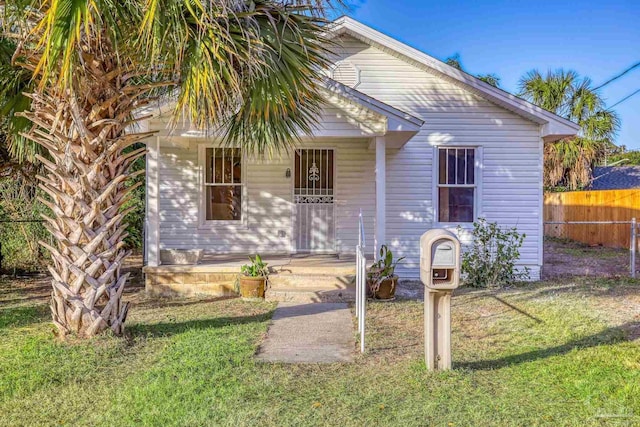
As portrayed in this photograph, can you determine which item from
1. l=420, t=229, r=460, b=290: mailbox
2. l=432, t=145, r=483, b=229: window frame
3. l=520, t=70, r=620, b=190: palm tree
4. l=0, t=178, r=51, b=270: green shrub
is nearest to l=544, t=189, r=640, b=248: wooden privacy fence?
l=520, t=70, r=620, b=190: palm tree

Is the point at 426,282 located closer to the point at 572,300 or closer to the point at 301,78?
the point at 301,78

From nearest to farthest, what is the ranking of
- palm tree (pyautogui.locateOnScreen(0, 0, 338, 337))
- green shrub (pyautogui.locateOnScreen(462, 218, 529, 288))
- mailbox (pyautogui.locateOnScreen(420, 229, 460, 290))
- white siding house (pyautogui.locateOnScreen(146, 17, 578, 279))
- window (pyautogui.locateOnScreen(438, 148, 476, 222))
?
mailbox (pyautogui.locateOnScreen(420, 229, 460, 290)), palm tree (pyautogui.locateOnScreen(0, 0, 338, 337)), green shrub (pyautogui.locateOnScreen(462, 218, 529, 288)), white siding house (pyautogui.locateOnScreen(146, 17, 578, 279)), window (pyautogui.locateOnScreen(438, 148, 476, 222))

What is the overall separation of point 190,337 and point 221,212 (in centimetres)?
543

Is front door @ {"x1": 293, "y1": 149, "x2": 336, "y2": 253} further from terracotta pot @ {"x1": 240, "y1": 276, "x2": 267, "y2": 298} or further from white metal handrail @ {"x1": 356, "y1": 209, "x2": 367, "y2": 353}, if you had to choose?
white metal handrail @ {"x1": 356, "y1": 209, "x2": 367, "y2": 353}

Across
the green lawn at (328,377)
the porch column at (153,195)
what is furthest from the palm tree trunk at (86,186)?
the porch column at (153,195)

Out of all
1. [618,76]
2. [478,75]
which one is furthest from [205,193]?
[478,75]

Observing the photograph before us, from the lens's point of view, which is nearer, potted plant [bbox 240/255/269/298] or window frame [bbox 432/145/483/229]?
potted plant [bbox 240/255/269/298]

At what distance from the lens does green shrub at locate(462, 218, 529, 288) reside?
946cm

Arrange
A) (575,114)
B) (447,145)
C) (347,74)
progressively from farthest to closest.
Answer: (575,114)
(347,74)
(447,145)

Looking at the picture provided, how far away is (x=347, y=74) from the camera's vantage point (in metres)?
10.5

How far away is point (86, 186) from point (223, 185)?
5.58 meters

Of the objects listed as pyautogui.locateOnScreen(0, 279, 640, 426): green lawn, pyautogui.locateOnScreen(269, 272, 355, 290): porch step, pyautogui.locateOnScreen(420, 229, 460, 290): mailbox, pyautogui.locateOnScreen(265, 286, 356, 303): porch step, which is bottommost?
pyautogui.locateOnScreen(0, 279, 640, 426): green lawn

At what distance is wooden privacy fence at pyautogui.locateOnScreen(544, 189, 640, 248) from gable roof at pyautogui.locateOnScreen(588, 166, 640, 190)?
314cm

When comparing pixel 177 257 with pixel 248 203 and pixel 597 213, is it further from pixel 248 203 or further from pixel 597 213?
pixel 597 213
